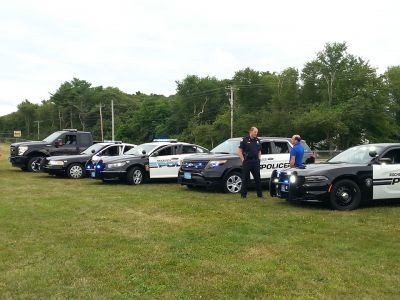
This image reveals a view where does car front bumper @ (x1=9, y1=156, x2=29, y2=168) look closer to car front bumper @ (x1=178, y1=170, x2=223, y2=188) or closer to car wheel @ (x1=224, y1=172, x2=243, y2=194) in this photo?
car front bumper @ (x1=178, y1=170, x2=223, y2=188)

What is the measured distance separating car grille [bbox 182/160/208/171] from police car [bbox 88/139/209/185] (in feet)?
6.22

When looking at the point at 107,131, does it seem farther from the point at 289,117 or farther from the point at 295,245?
the point at 295,245

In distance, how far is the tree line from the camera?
2747 inches

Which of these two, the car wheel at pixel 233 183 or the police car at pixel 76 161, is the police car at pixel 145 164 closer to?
the police car at pixel 76 161

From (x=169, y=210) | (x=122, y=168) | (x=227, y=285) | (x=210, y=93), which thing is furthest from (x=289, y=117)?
(x=227, y=285)

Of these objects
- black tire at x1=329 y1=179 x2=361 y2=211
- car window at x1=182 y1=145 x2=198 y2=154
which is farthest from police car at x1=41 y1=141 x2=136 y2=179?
black tire at x1=329 y1=179 x2=361 y2=211

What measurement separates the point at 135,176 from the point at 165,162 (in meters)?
1.06

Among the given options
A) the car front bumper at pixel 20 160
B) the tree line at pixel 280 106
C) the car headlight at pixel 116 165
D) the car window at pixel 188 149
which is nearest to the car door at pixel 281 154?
the car window at pixel 188 149

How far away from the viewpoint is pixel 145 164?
1569cm

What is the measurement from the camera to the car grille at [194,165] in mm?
13271

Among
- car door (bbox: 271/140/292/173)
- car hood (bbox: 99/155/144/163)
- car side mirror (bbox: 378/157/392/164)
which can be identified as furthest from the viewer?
car hood (bbox: 99/155/144/163)

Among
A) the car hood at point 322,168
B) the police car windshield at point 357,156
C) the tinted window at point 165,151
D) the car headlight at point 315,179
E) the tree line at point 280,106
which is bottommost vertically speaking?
the car headlight at point 315,179

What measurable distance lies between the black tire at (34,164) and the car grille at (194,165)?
31.1 ft

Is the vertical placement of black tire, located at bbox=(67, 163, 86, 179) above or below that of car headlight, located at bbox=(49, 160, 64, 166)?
below
